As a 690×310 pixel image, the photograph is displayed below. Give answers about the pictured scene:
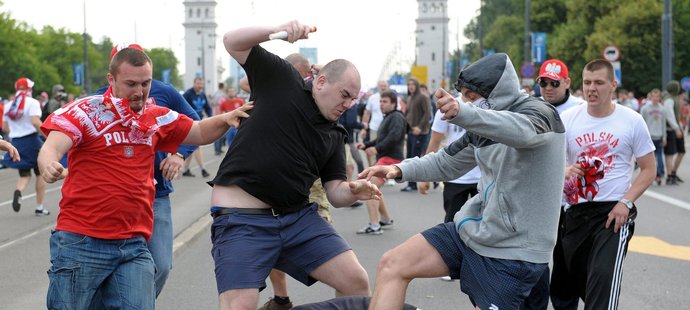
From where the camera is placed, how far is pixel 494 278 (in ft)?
14.7

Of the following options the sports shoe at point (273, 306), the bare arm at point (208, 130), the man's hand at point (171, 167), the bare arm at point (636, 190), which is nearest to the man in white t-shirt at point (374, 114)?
the sports shoe at point (273, 306)

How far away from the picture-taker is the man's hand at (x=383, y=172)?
15.5ft

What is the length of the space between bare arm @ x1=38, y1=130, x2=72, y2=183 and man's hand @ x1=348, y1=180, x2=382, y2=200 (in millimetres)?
1391

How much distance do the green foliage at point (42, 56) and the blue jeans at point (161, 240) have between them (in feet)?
244

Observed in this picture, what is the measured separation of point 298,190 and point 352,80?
2.07ft

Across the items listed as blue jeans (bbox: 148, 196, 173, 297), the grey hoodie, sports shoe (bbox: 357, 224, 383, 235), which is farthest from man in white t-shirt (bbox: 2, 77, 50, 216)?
A: the grey hoodie

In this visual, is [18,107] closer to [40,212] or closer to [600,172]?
[40,212]

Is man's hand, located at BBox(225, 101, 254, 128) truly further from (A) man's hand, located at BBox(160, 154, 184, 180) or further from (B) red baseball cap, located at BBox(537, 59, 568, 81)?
(B) red baseball cap, located at BBox(537, 59, 568, 81)

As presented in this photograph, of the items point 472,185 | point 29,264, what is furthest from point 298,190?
point 29,264

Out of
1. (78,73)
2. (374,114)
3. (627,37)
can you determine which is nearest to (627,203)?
(374,114)

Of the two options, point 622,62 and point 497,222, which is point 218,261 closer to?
point 497,222

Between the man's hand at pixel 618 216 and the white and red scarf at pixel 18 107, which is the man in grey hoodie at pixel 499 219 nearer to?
the man's hand at pixel 618 216

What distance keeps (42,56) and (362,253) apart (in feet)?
339

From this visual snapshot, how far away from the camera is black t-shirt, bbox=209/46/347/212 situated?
4719mm
